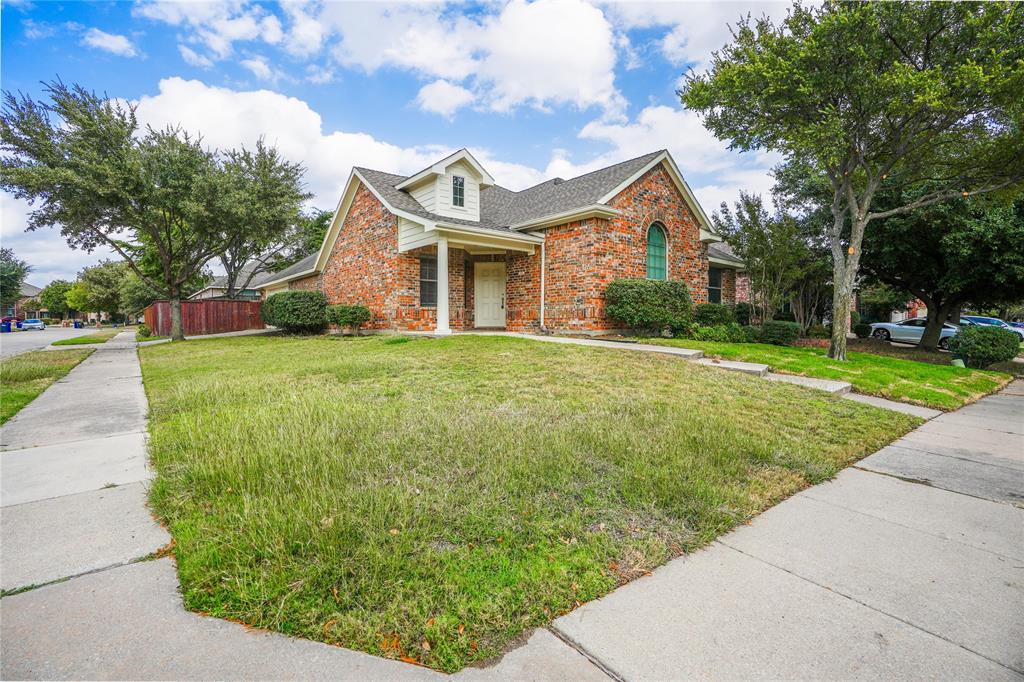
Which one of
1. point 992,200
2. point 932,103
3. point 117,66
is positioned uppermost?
point 117,66

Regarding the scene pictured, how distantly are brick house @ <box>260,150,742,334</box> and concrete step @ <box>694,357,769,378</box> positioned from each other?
13.4 feet

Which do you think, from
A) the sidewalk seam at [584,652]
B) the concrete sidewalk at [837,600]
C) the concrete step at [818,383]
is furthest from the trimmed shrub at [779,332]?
the sidewalk seam at [584,652]

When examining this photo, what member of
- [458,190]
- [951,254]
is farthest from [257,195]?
[951,254]

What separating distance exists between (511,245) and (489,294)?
7.97 ft

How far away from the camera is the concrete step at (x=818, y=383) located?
660 cm

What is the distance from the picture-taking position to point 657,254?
45.6 feet

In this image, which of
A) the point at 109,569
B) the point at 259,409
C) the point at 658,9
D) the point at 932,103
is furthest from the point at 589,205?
the point at 109,569

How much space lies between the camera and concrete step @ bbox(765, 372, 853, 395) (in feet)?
21.6

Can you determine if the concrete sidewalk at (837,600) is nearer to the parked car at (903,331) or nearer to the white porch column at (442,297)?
the white porch column at (442,297)

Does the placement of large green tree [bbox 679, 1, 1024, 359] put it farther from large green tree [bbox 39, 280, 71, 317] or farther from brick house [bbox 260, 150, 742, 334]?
large green tree [bbox 39, 280, 71, 317]

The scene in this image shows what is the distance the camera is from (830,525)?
106 inches

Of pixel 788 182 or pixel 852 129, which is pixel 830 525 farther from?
pixel 788 182

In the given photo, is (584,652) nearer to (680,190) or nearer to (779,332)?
(779,332)

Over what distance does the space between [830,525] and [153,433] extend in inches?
215
